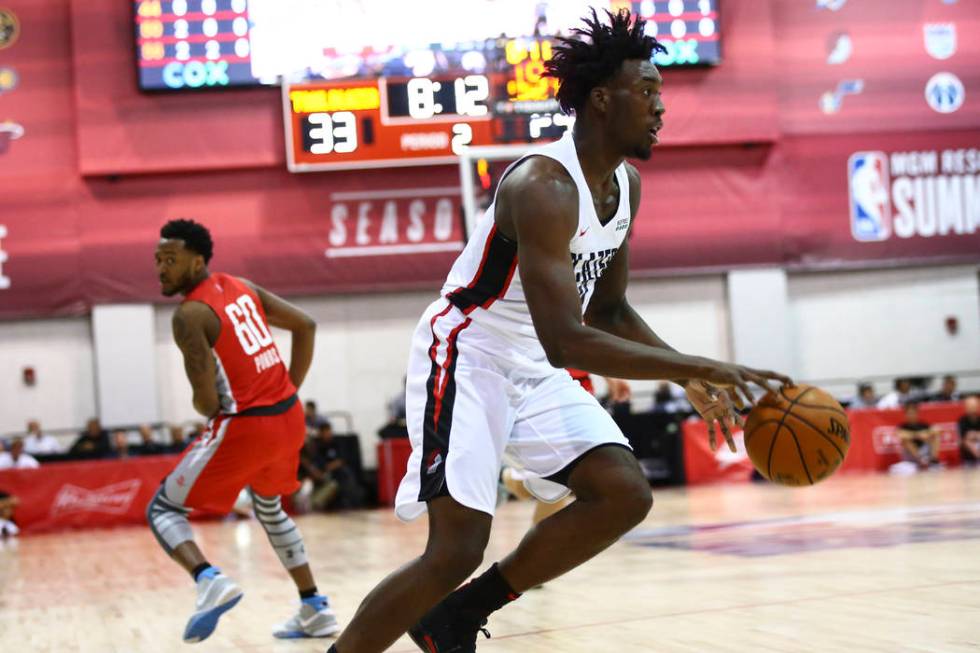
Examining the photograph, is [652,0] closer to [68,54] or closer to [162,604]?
[68,54]

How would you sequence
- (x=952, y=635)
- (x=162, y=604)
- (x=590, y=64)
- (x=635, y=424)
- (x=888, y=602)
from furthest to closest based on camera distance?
(x=635, y=424), (x=162, y=604), (x=888, y=602), (x=952, y=635), (x=590, y=64)

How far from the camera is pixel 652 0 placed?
667 inches

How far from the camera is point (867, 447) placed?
55.0 feet

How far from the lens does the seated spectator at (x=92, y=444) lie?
1605 centimetres

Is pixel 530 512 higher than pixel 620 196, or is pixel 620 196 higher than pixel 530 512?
pixel 620 196

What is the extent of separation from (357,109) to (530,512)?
6407 mm

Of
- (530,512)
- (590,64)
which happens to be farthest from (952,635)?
(530,512)

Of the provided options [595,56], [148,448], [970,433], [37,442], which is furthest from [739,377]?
[37,442]

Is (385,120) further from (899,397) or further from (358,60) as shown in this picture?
(899,397)

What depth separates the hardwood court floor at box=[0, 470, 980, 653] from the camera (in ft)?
15.0

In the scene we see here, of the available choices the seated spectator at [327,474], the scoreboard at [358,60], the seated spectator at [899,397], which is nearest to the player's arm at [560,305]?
the scoreboard at [358,60]

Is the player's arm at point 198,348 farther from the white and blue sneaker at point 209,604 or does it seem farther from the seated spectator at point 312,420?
the seated spectator at point 312,420

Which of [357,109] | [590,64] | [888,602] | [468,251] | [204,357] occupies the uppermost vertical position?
[357,109]

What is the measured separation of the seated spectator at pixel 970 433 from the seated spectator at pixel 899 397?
78 cm
